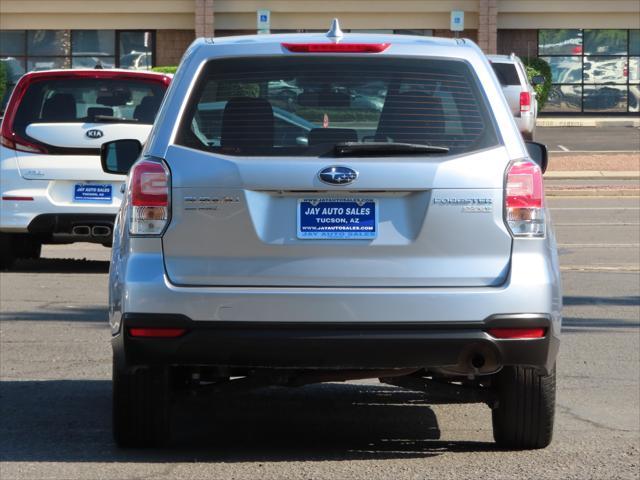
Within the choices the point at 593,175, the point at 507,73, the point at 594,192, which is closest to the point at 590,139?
the point at 507,73

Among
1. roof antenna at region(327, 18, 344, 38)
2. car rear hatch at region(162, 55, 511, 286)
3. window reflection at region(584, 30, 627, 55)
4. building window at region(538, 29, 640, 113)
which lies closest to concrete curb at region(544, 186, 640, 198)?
roof antenna at region(327, 18, 344, 38)

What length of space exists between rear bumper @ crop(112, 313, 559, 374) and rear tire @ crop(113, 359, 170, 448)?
369 millimetres

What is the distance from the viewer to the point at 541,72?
42656 millimetres

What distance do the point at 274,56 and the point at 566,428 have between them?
2432 millimetres

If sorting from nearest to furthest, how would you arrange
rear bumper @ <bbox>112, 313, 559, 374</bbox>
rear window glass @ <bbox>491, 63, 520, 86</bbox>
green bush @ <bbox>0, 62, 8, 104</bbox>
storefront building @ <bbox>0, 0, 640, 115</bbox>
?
rear bumper @ <bbox>112, 313, 559, 374</bbox> → rear window glass @ <bbox>491, 63, 520, 86</bbox> → green bush @ <bbox>0, 62, 8, 104</bbox> → storefront building @ <bbox>0, 0, 640, 115</bbox>

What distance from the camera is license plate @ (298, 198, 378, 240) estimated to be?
5891 mm

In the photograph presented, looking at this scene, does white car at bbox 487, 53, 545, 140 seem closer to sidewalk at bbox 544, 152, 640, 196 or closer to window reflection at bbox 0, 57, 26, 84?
sidewalk at bbox 544, 152, 640, 196

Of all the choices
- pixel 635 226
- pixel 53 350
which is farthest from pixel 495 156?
pixel 635 226

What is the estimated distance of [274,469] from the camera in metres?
6.17

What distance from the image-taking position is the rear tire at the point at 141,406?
6.27 meters

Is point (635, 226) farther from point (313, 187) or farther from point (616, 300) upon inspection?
point (313, 187)

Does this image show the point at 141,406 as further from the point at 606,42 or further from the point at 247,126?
the point at 606,42

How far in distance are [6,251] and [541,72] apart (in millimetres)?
31075

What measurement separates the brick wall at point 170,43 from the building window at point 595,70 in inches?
431
